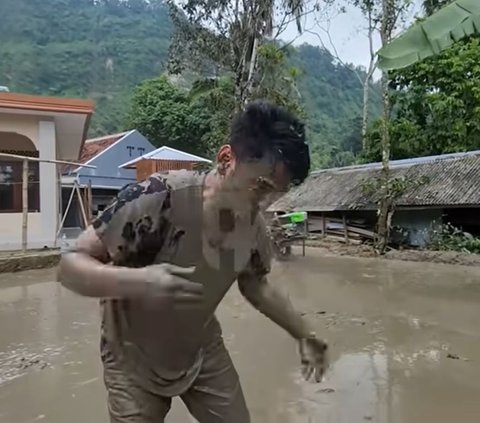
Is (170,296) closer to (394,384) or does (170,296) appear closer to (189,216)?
(189,216)

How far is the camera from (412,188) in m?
15.8

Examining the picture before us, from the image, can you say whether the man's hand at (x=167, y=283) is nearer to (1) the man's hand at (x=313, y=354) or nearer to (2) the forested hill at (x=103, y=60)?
(1) the man's hand at (x=313, y=354)

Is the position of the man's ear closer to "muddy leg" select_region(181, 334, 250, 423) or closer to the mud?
"muddy leg" select_region(181, 334, 250, 423)

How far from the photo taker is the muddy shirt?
159 centimetres

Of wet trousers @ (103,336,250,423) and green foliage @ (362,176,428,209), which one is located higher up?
green foliage @ (362,176,428,209)

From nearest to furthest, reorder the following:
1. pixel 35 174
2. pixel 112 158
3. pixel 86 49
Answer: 1. pixel 35 174
2. pixel 112 158
3. pixel 86 49

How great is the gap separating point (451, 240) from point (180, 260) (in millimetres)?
13767

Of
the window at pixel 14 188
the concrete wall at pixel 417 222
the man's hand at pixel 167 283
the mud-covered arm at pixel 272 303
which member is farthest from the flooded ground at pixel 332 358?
the concrete wall at pixel 417 222

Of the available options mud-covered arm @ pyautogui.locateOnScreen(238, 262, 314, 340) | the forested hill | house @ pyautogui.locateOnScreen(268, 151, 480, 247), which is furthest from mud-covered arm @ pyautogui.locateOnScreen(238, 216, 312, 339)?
the forested hill

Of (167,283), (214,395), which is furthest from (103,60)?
(167,283)

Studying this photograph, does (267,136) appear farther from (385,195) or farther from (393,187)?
(393,187)

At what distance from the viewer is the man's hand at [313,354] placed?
199cm

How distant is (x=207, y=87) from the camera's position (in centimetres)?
2077

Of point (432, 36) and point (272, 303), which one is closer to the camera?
point (272, 303)
